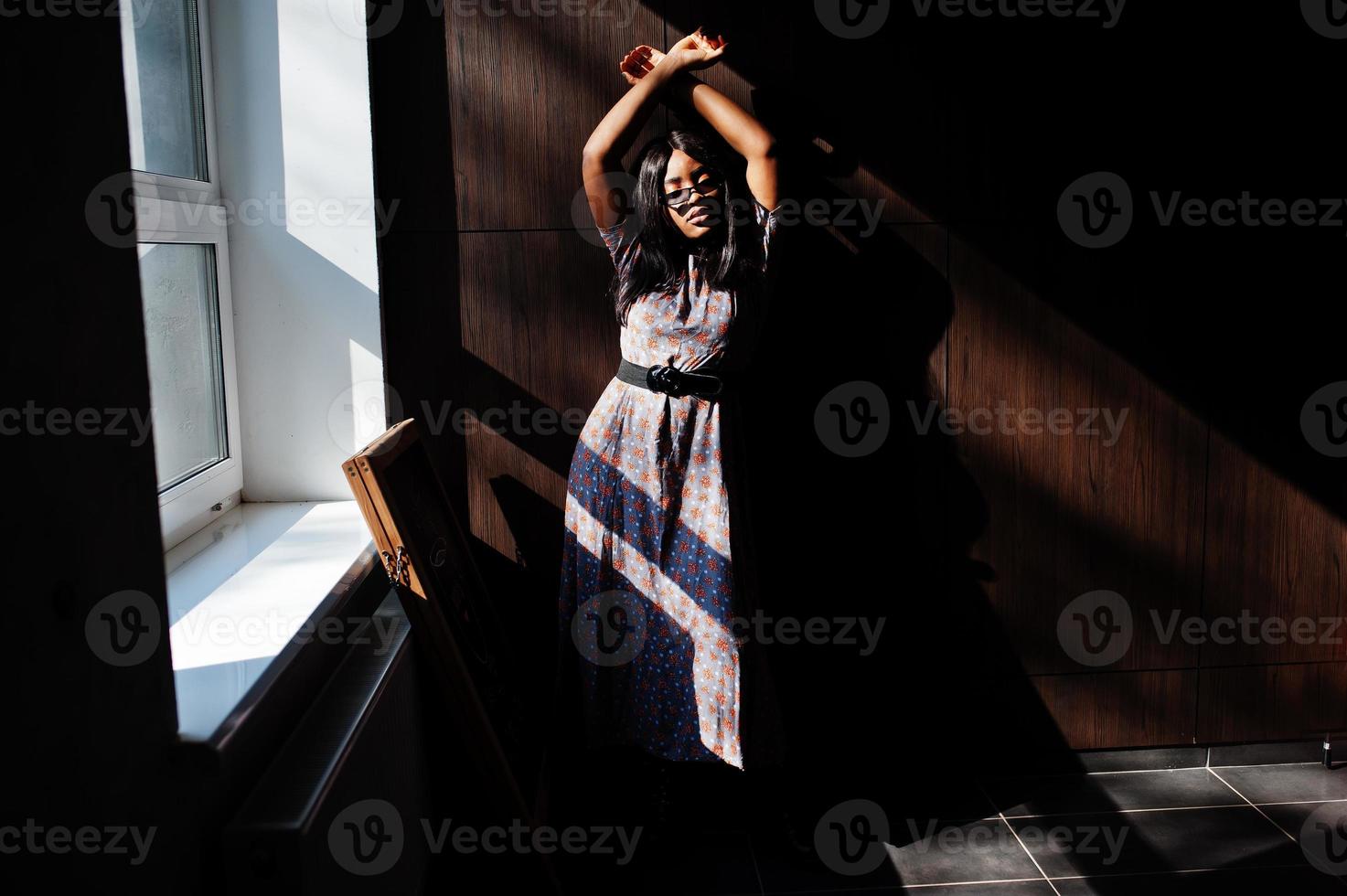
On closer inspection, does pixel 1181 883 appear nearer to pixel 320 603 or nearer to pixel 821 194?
pixel 821 194

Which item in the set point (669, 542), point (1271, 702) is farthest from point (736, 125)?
point (1271, 702)

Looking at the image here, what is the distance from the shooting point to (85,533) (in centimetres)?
129

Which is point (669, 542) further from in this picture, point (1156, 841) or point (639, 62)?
point (1156, 841)

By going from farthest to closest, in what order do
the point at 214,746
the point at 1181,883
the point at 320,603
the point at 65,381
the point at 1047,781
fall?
the point at 1047,781 < the point at 1181,883 < the point at 320,603 < the point at 214,746 < the point at 65,381

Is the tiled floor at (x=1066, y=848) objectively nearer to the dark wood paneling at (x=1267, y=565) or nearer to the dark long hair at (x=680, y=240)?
the dark wood paneling at (x=1267, y=565)

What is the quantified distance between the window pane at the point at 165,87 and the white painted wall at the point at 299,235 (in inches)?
3.9

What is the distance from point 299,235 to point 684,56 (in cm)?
114

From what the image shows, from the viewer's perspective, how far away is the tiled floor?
2.82 meters

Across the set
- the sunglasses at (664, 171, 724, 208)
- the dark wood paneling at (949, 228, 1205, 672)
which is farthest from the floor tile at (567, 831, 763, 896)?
the sunglasses at (664, 171, 724, 208)

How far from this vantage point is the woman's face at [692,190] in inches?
108

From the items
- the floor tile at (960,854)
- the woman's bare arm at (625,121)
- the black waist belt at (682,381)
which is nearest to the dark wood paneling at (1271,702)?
the floor tile at (960,854)

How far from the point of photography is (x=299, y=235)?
2.93m

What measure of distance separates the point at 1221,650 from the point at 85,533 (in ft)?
10.8

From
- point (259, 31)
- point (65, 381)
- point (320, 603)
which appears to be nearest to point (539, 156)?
point (259, 31)
